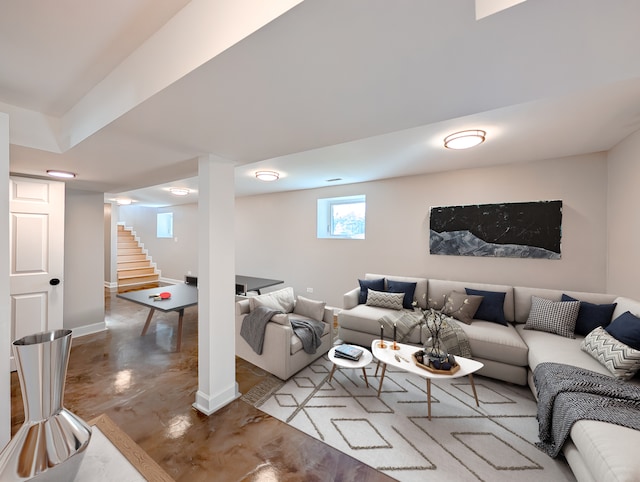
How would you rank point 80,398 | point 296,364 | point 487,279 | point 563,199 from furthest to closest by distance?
1. point 487,279
2. point 563,199
3. point 296,364
4. point 80,398

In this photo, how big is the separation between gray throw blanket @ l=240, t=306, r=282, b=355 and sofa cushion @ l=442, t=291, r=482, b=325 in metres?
2.00

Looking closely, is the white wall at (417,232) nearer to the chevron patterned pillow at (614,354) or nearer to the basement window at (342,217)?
the basement window at (342,217)

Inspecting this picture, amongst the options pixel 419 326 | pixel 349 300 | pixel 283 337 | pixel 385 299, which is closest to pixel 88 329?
pixel 283 337

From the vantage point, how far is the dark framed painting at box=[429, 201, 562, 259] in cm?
314

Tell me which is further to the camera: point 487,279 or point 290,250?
point 290,250

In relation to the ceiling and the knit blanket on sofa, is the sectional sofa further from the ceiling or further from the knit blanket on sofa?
the ceiling

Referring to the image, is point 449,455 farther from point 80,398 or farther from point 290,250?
point 290,250

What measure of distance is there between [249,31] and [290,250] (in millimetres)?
4642

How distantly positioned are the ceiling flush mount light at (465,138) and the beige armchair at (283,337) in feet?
7.37

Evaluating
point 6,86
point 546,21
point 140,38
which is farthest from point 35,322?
point 546,21

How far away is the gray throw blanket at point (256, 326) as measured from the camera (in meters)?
2.66

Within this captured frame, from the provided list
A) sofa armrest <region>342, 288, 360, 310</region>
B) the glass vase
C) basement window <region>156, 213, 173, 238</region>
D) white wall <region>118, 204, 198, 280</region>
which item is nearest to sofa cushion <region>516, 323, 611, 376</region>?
sofa armrest <region>342, 288, 360, 310</region>

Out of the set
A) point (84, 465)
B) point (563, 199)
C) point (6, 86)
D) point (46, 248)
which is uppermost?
point (6, 86)

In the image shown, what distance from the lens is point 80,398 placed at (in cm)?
226
